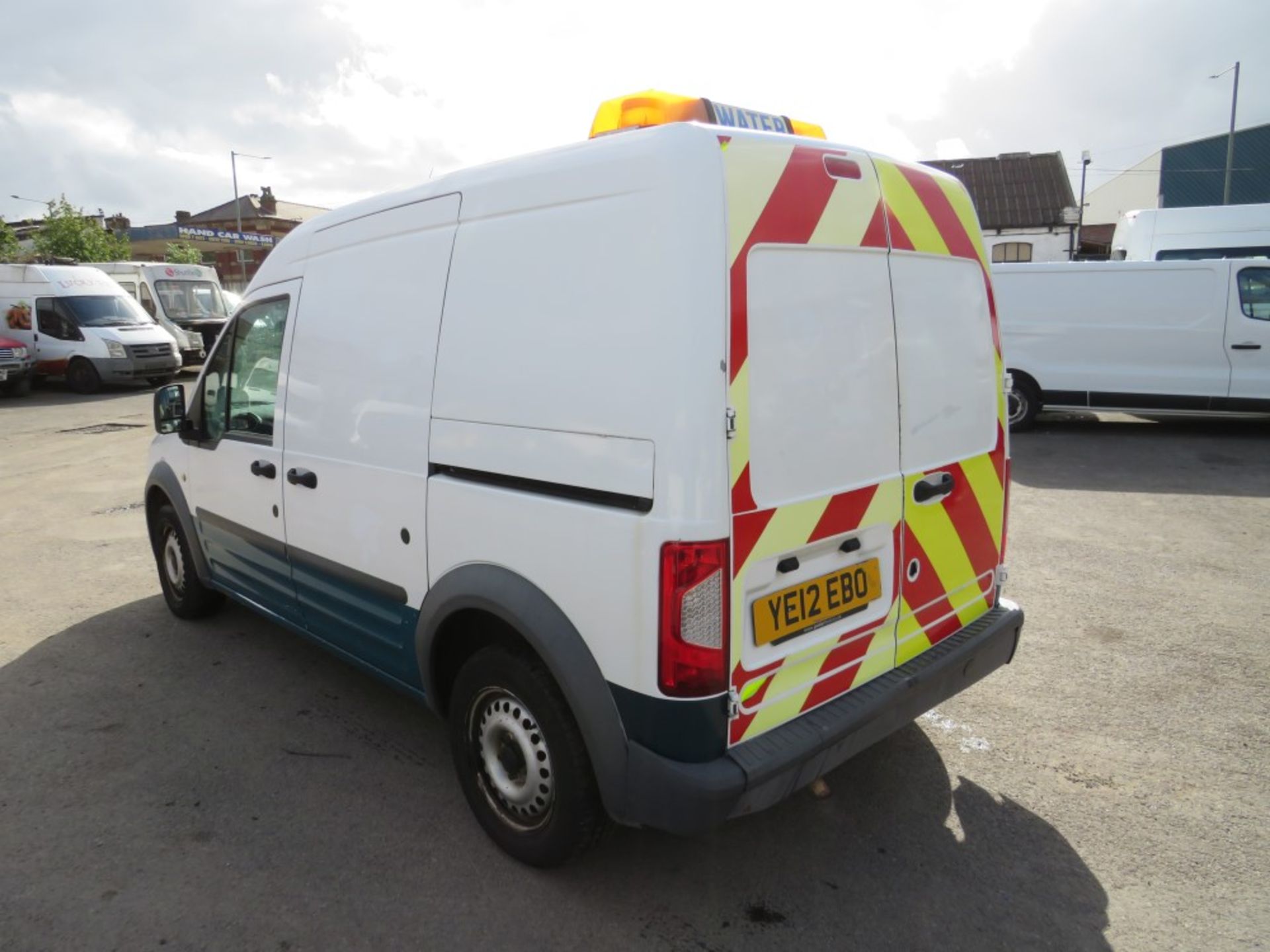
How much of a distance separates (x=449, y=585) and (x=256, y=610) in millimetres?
1916

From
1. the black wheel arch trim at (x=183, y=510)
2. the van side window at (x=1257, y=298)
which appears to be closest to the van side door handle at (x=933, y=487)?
the black wheel arch trim at (x=183, y=510)

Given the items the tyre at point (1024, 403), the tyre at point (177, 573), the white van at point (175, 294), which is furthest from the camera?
the white van at point (175, 294)

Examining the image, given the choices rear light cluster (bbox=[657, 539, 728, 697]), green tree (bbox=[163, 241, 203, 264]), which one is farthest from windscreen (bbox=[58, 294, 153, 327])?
green tree (bbox=[163, 241, 203, 264])

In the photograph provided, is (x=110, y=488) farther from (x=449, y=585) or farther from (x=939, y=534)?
(x=939, y=534)

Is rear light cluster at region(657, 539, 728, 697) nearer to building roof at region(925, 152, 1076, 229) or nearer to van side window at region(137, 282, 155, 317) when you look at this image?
van side window at region(137, 282, 155, 317)

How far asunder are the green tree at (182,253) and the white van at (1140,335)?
36599 mm

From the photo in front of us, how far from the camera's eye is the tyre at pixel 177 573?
15.8ft

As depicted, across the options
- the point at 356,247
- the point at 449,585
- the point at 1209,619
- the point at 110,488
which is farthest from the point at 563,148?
the point at 110,488

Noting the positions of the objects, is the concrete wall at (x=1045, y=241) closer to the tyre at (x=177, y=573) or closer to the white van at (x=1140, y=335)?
the white van at (x=1140, y=335)

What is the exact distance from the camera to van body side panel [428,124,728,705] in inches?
82.8

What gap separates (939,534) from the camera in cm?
291

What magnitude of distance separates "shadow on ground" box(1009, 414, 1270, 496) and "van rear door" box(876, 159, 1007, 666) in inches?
160

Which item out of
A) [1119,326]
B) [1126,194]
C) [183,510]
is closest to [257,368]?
[183,510]

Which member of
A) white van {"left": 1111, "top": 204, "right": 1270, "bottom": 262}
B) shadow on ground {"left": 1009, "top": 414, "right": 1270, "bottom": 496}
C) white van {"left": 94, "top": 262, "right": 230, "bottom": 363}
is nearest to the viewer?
shadow on ground {"left": 1009, "top": 414, "right": 1270, "bottom": 496}
